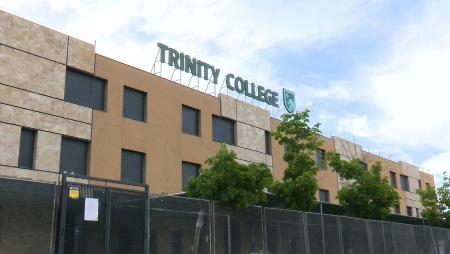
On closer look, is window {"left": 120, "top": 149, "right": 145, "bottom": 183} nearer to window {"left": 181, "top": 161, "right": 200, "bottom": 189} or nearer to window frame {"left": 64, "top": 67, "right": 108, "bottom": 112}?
window frame {"left": 64, "top": 67, "right": 108, "bottom": 112}

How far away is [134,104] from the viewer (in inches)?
1184

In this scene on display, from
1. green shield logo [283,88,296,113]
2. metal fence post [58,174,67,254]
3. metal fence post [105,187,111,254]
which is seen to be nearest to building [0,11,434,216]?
green shield logo [283,88,296,113]

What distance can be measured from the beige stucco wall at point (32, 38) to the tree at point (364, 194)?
15812 millimetres

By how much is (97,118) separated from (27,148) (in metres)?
4.22

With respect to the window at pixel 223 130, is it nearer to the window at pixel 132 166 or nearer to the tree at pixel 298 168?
the window at pixel 132 166

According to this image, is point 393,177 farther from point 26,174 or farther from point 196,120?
point 26,174

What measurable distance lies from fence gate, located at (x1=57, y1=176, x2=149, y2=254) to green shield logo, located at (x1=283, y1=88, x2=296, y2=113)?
28.9 metres

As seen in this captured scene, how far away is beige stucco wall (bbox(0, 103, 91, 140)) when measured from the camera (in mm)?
23656

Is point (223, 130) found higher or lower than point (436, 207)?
higher

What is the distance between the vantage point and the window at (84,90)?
2684 centimetres

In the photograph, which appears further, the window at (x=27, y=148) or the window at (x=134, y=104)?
the window at (x=134, y=104)

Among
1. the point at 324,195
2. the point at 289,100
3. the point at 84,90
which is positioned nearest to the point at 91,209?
the point at 84,90

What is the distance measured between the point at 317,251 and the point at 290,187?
10.7 ft

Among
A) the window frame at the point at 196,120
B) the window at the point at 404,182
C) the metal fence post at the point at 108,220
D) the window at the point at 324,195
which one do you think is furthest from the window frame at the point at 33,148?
the window at the point at 404,182
